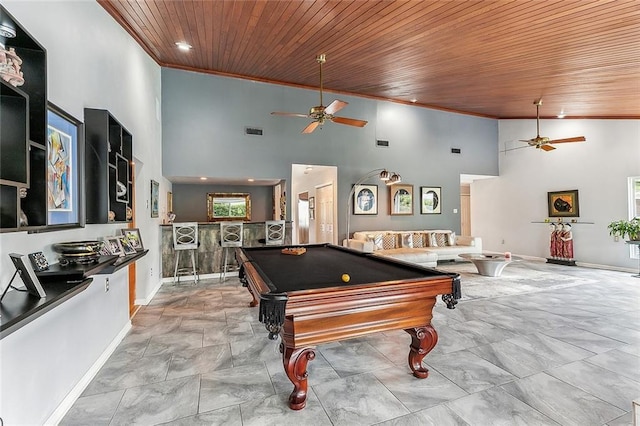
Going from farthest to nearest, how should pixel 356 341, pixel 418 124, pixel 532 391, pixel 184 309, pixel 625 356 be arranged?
1. pixel 418 124
2. pixel 184 309
3. pixel 356 341
4. pixel 625 356
5. pixel 532 391

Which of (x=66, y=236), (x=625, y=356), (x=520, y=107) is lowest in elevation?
(x=625, y=356)

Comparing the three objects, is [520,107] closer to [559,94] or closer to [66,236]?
[559,94]

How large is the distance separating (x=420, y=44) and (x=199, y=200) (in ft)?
19.3

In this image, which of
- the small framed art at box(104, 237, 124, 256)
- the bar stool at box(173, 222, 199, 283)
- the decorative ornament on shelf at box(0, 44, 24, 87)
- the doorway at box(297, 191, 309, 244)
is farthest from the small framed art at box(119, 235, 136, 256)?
the doorway at box(297, 191, 309, 244)

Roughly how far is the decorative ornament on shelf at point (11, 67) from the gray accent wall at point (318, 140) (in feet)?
15.8

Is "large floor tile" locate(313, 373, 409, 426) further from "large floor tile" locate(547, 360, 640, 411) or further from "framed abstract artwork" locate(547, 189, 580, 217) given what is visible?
"framed abstract artwork" locate(547, 189, 580, 217)

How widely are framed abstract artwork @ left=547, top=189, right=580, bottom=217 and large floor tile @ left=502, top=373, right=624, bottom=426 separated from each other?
7.19m

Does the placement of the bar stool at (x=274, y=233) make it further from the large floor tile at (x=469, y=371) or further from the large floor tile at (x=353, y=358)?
the large floor tile at (x=469, y=371)

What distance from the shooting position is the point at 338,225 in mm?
7559

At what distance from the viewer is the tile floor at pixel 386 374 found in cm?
203

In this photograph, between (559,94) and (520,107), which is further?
(520,107)

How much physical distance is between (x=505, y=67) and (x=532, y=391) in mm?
5167

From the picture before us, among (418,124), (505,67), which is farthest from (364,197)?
(505,67)

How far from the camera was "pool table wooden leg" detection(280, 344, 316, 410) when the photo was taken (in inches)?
80.8
